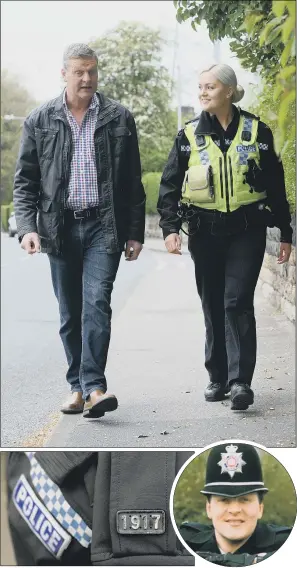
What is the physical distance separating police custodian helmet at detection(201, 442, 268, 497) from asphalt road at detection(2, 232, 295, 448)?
0.28 m

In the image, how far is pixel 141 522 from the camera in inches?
167

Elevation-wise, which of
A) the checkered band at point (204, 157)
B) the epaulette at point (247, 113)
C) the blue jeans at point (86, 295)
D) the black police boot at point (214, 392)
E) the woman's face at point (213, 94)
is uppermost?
the woman's face at point (213, 94)

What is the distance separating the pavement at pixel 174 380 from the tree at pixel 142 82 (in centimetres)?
36

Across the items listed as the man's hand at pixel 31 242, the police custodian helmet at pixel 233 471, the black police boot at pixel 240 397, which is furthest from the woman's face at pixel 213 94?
the police custodian helmet at pixel 233 471

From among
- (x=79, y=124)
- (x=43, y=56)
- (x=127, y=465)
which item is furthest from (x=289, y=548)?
(x=43, y=56)

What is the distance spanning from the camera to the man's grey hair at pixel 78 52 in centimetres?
475

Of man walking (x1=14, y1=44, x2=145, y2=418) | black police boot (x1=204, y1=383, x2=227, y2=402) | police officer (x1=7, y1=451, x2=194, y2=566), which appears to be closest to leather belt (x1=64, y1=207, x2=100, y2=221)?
man walking (x1=14, y1=44, x2=145, y2=418)

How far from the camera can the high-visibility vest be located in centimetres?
469

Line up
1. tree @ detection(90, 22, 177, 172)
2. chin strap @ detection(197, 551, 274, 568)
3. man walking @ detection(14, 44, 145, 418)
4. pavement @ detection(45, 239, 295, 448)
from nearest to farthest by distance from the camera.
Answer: chin strap @ detection(197, 551, 274, 568) → pavement @ detection(45, 239, 295, 448) → man walking @ detection(14, 44, 145, 418) → tree @ detection(90, 22, 177, 172)

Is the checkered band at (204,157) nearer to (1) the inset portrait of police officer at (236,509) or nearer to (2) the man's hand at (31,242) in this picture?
(2) the man's hand at (31,242)

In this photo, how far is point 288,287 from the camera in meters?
5.02

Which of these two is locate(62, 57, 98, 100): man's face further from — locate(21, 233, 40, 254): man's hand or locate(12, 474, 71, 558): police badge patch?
locate(12, 474, 71, 558): police badge patch

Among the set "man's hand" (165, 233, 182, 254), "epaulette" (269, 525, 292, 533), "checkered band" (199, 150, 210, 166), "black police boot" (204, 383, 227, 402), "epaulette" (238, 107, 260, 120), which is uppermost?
"epaulette" (238, 107, 260, 120)

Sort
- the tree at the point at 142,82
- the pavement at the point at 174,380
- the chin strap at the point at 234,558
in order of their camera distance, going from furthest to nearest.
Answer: the tree at the point at 142,82
the pavement at the point at 174,380
the chin strap at the point at 234,558
